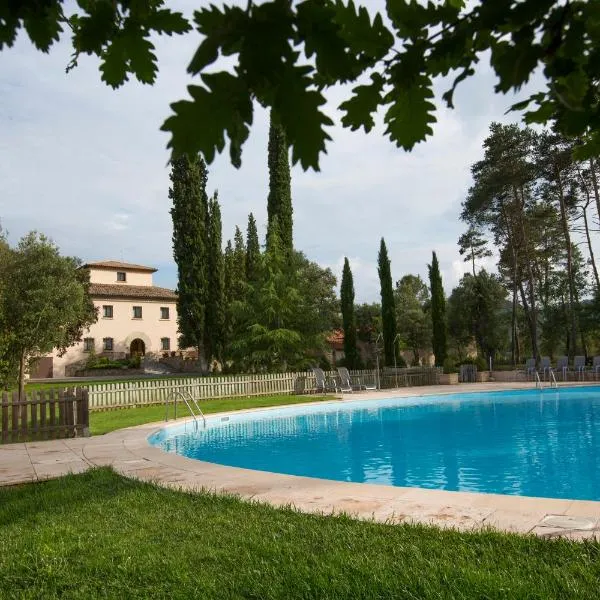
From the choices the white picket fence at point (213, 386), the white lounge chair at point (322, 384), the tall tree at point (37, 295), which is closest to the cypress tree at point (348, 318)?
the white picket fence at point (213, 386)

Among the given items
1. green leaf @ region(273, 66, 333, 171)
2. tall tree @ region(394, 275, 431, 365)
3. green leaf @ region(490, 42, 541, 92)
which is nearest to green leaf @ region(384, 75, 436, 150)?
green leaf @ region(490, 42, 541, 92)

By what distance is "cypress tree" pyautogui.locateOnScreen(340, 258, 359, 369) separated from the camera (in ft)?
103

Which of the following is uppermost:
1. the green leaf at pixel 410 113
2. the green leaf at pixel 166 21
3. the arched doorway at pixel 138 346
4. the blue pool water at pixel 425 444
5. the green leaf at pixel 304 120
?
the arched doorway at pixel 138 346

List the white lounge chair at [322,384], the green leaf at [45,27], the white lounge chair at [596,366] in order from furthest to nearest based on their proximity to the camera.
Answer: the white lounge chair at [596,366] < the white lounge chair at [322,384] < the green leaf at [45,27]

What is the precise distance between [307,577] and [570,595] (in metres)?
1.32

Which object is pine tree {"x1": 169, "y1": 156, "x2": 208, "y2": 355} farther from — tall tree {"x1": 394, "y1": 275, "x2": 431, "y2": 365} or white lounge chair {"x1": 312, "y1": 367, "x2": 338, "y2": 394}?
tall tree {"x1": 394, "y1": 275, "x2": 431, "y2": 365}

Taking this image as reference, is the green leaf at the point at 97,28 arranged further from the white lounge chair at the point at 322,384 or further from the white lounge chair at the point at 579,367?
the white lounge chair at the point at 579,367

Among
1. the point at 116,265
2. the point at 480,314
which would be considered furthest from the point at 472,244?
the point at 116,265

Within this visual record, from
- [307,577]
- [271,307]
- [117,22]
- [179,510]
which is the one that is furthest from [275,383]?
[117,22]

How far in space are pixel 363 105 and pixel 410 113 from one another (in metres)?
0.12

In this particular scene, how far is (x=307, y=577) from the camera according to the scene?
3.08 m

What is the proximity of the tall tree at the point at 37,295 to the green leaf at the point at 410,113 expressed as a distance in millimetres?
22199

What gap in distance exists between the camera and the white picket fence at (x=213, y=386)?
1712 cm

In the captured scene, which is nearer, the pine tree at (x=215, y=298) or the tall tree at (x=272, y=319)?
the tall tree at (x=272, y=319)
